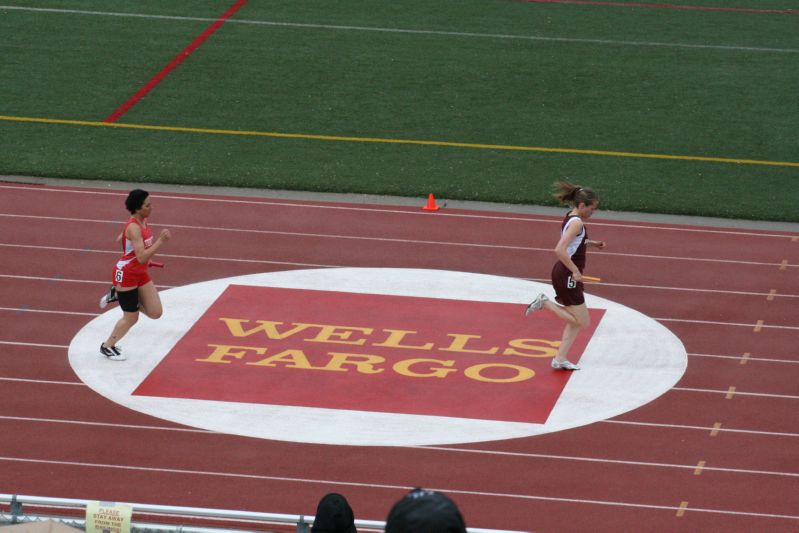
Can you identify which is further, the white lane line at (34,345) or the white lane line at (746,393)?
the white lane line at (34,345)

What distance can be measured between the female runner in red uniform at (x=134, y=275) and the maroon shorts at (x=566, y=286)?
3.32m

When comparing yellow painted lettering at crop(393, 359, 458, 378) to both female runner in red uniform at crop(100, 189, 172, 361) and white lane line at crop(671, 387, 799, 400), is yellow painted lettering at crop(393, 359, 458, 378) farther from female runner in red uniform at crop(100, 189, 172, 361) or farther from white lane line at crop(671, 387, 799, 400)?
female runner in red uniform at crop(100, 189, 172, 361)

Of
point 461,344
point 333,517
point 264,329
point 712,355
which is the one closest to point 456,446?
point 461,344

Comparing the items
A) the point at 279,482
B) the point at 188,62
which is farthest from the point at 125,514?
the point at 188,62

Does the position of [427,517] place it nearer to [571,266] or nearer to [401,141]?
[571,266]

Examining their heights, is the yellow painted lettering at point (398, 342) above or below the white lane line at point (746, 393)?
above

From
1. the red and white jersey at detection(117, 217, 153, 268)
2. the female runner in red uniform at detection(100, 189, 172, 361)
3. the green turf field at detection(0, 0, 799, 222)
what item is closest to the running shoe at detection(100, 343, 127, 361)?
the female runner in red uniform at detection(100, 189, 172, 361)

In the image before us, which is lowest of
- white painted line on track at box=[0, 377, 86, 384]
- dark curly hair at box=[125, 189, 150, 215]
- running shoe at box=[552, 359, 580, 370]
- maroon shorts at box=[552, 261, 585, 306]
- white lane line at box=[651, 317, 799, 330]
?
white painted line on track at box=[0, 377, 86, 384]

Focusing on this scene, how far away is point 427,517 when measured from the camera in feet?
12.0

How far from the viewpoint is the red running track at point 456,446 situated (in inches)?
425

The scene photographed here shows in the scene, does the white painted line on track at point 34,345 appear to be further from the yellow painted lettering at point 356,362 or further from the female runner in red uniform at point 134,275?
the yellow painted lettering at point 356,362

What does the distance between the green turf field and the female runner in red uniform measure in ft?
19.2

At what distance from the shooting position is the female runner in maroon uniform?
12391 millimetres

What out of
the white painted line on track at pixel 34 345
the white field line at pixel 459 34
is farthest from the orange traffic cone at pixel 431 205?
the white field line at pixel 459 34
